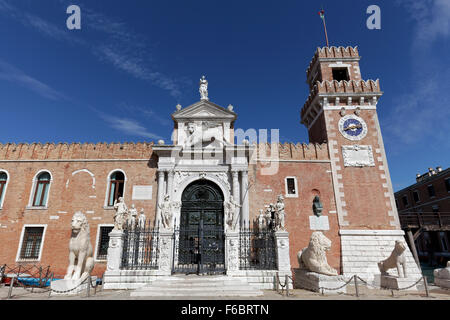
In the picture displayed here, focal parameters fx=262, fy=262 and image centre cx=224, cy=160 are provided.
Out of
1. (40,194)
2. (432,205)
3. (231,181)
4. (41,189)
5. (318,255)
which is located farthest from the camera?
(432,205)

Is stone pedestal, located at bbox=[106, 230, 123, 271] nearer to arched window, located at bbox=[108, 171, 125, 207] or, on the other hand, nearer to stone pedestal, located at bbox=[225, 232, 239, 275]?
stone pedestal, located at bbox=[225, 232, 239, 275]

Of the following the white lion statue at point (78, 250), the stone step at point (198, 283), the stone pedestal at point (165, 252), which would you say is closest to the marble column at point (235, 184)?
the stone pedestal at point (165, 252)

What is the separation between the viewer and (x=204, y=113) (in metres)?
17.4

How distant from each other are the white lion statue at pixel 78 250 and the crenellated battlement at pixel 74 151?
7.99 metres

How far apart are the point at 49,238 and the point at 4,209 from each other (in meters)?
3.67

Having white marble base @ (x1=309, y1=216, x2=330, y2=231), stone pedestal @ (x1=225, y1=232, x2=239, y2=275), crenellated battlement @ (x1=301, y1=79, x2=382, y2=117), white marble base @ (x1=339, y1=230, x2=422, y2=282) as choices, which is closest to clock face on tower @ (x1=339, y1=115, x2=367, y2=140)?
crenellated battlement @ (x1=301, y1=79, x2=382, y2=117)

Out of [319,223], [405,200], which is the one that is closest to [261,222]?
[319,223]

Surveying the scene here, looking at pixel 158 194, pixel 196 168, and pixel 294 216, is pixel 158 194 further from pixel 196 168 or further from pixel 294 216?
pixel 294 216

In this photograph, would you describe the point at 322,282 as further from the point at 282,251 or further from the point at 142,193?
the point at 142,193

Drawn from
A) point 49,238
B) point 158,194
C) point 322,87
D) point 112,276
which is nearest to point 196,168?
point 158,194

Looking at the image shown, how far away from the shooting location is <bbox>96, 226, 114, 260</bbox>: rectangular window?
15.0m

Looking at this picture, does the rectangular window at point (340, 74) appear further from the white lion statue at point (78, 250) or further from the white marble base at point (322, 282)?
the white lion statue at point (78, 250)

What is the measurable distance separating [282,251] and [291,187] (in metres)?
6.46

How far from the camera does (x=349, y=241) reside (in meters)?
15.2
